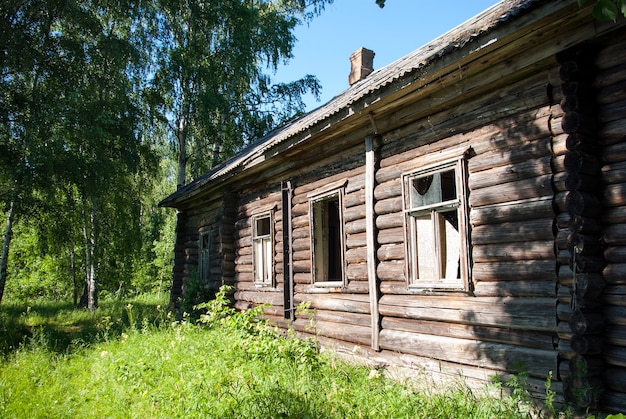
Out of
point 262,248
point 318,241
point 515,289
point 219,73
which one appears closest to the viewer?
point 515,289

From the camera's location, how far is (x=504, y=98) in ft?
16.5

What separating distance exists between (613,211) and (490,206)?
1.16m

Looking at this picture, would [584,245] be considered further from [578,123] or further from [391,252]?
[391,252]

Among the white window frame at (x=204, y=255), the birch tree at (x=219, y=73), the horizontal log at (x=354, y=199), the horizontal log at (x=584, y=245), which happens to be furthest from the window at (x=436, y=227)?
the birch tree at (x=219, y=73)

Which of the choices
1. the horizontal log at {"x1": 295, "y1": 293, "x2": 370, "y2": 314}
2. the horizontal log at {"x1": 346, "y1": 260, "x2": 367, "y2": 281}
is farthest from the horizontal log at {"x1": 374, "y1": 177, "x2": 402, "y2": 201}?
the horizontal log at {"x1": 295, "y1": 293, "x2": 370, "y2": 314}

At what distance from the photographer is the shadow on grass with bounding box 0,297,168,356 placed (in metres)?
9.01

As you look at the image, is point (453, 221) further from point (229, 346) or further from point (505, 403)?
point (229, 346)

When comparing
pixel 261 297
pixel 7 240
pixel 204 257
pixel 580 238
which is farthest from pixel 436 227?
pixel 7 240

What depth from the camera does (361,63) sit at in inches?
424

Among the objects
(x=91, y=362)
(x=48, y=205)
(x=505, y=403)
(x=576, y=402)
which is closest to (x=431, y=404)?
(x=505, y=403)

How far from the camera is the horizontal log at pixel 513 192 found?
4.46 meters

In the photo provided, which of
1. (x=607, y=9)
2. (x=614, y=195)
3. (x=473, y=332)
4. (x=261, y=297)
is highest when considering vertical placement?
(x=607, y=9)

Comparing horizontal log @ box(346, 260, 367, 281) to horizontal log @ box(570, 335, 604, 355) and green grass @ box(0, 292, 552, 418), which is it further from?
horizontal log @ box(570, 335, 604, 355)

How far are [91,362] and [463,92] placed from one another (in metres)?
6.61
